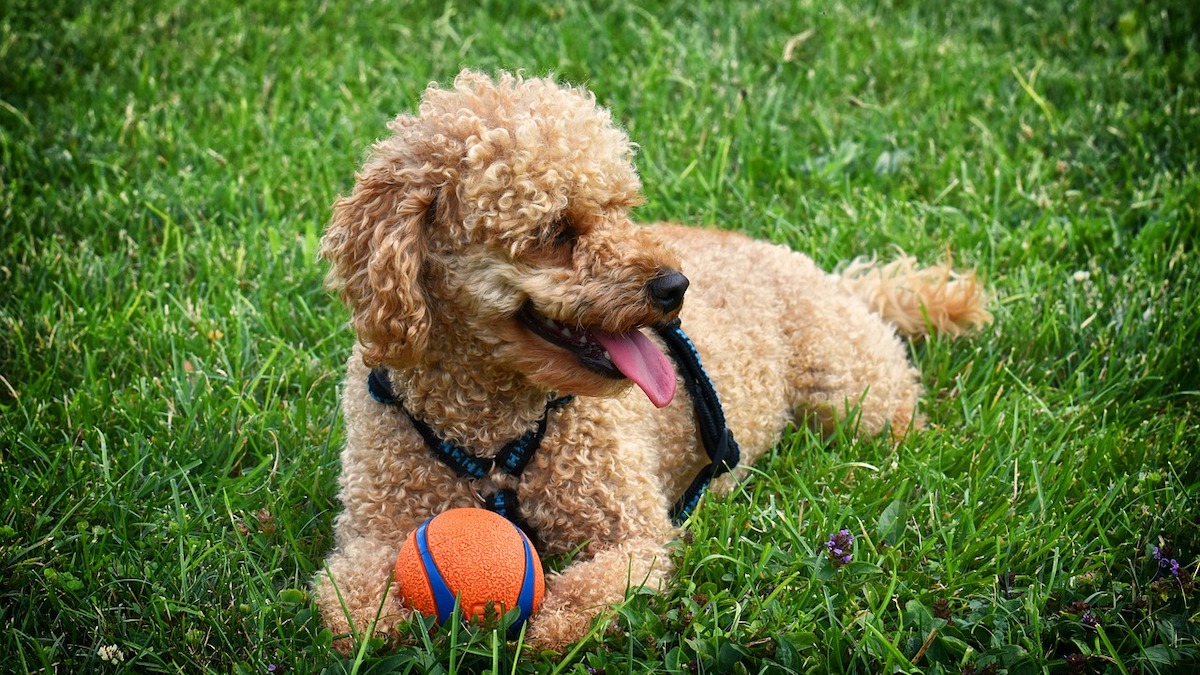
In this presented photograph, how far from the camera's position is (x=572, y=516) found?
311 cm

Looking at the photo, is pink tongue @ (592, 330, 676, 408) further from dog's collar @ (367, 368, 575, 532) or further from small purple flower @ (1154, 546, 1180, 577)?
small purple flower @ (1154, 546, 1180, 577)

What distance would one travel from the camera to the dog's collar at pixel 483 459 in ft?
9.91

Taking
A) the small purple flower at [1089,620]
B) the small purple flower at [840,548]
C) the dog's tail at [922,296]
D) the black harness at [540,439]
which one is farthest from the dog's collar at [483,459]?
the dog's tail at [922,296]

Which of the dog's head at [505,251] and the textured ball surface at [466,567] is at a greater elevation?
the dog's head at [505,251]

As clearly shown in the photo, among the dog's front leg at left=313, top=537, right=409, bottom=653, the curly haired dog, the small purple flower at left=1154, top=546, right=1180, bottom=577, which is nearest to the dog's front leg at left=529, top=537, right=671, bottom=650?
the curly haired dog

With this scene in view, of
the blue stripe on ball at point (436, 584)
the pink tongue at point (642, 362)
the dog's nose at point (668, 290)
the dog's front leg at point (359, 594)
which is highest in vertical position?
the dog's nose at point (668, 290)

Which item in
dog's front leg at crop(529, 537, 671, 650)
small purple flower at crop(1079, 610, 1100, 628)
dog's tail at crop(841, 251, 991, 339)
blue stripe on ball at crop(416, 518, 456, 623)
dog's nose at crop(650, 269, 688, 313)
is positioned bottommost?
dog's tail at crop(841, 251, 991, 339)

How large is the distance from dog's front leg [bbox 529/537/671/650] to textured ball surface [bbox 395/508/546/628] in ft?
0.22

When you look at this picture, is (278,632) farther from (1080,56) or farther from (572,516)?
(1080,56)

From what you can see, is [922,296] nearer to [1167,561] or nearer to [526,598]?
[1167,561]

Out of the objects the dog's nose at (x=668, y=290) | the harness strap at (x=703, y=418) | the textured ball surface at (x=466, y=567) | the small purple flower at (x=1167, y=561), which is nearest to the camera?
the textured ball surface at (x=466, y=567)

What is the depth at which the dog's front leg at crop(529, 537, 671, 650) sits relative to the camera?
2.79m

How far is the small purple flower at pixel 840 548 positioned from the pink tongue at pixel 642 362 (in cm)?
61

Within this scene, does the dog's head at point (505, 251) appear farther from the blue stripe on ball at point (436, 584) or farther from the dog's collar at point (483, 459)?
the blue stripe on ball at point (436, 584)
